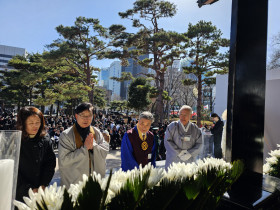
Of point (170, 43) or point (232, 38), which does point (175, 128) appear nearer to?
point (232, 38)

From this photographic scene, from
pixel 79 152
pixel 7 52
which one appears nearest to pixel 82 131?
pixel 79 152

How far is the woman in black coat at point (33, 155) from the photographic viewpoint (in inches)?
69.4

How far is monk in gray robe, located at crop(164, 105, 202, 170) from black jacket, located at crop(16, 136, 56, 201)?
1.73 meters

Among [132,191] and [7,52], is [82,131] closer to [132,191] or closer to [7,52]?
[132,191]

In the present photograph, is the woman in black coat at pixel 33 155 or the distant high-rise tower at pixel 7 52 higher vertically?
the distant high-rise tower at pixel 7 52

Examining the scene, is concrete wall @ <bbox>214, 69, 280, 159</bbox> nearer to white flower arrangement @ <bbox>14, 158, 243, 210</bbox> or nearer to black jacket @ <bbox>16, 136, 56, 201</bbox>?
black jacket @ <bbox>16, 136, 56, 201</bbox>

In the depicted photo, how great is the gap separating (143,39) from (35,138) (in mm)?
12713

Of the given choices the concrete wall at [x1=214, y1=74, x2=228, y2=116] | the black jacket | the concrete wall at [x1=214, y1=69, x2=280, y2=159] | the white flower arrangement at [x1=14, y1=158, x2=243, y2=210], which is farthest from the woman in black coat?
the concrete wall at [x1=214, y1=74, x2=228, y2=116]

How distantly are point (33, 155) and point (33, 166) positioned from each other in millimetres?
94

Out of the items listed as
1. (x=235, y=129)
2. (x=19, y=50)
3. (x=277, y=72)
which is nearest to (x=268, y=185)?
(x=235, y=129)

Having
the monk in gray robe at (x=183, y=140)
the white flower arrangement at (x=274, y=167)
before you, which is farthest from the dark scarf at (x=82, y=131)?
the white flower arrangement at (x=274, y=167)

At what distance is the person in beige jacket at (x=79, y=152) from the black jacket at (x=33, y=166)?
154 mm

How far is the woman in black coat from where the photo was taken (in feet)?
5.78

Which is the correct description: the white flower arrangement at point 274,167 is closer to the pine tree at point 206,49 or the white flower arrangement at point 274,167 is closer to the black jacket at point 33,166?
the black jacket at point 33,166
